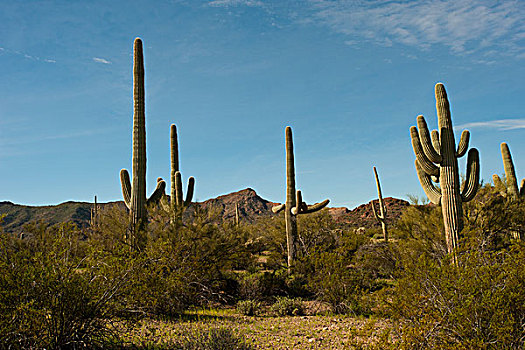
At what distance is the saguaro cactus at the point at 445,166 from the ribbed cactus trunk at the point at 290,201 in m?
5.83

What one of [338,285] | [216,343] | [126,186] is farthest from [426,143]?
[216,343]

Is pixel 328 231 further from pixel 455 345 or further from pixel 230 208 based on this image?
pixel 230 208

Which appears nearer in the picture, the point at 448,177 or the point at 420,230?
the point at 448,177

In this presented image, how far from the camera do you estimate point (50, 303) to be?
634 cm

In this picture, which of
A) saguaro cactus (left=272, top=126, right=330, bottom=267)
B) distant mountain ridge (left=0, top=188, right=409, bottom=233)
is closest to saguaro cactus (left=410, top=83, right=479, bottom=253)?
saguaro cactus (left=272, top=126, right=330, bottom=267)

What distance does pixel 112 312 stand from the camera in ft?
23.9

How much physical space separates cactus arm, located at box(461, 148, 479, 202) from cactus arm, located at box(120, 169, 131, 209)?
1266 cm

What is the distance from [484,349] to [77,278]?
609 cm

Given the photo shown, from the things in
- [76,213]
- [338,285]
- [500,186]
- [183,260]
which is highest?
[76,213]

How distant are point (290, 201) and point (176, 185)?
536cm

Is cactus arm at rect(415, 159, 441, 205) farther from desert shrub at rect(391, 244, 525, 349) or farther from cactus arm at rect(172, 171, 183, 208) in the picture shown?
cactus arm at rect(172, 171, 183, 208)

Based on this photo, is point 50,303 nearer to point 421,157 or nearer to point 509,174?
point 421,157

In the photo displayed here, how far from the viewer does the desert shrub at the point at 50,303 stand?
5996 millimetres

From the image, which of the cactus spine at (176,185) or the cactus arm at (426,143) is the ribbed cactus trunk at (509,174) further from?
the cactus spine at (176,185)
